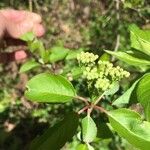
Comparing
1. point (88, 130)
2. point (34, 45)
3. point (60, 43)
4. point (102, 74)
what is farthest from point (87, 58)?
point (60, 43)

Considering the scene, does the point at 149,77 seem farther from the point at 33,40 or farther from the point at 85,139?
the point at 33,40

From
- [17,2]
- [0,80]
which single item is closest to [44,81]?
[0,80]

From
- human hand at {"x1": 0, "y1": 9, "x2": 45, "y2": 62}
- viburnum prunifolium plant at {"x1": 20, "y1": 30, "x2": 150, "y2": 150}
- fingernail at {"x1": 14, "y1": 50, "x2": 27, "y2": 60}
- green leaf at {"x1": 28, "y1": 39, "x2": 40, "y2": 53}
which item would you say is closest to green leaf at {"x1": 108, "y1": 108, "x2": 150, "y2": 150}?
viburnum prunifolium plant at {"x1": 20, "y1": 30, "x2": 150, "y2": 150}

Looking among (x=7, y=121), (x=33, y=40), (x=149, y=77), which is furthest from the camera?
(x=7, y=121)

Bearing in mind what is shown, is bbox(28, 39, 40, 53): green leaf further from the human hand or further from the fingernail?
the fingernail

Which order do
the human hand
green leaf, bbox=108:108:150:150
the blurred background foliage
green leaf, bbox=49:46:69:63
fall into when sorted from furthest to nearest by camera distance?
the blurred background foliage < the human hand < green leaf, bbox=49:46:69:63 < green leaf, bbox=108:108:150:150

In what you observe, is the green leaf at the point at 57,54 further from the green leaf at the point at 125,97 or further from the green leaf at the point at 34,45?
the green leaf at the point at 125,97
